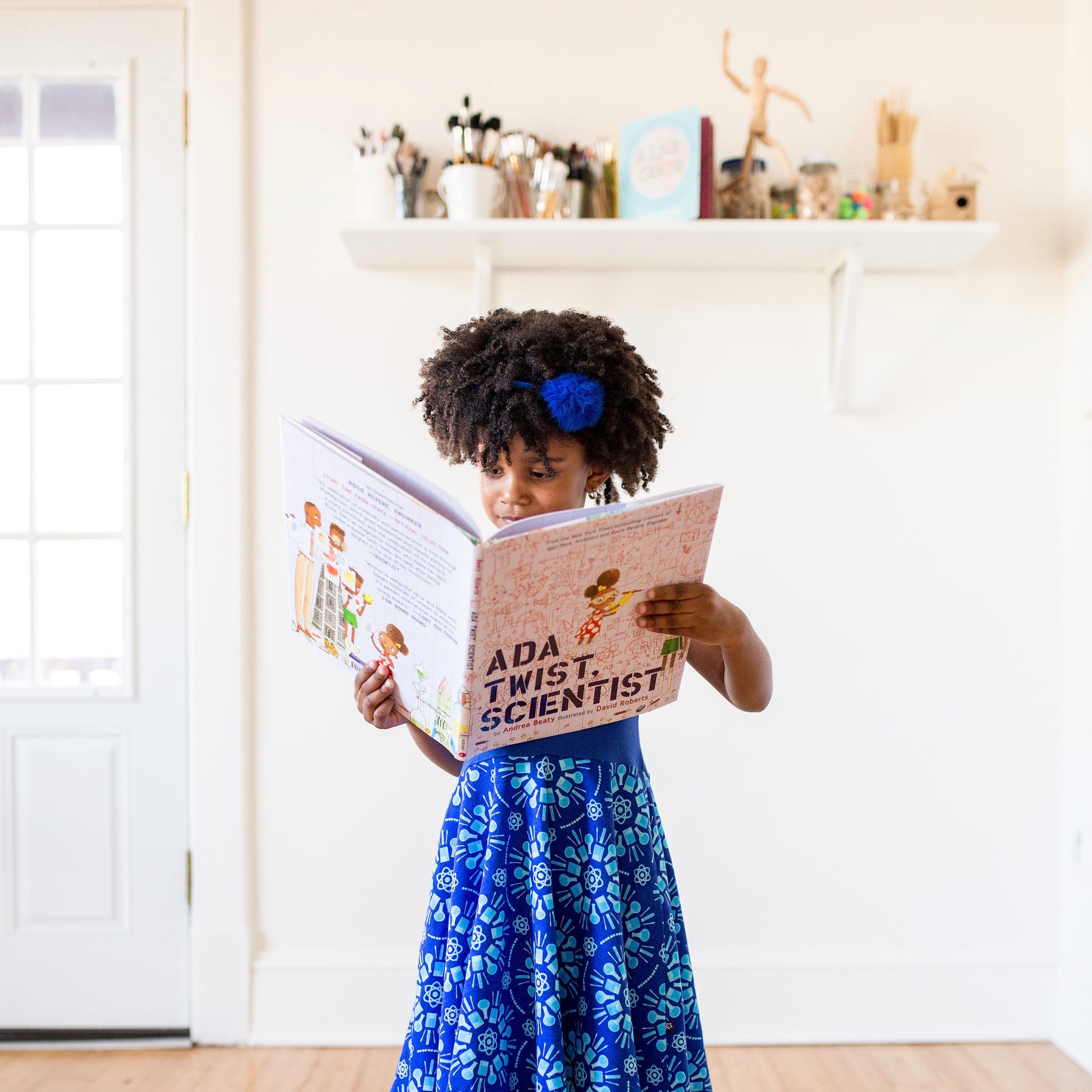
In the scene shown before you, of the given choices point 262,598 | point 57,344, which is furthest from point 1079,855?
point 57,344

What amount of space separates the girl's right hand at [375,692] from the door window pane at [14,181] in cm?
140

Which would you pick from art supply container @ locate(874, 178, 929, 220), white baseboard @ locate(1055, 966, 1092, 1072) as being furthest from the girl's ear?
white baseboard @ locate(1055, 966, 1092, 1072)

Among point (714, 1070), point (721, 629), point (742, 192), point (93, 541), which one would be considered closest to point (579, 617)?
point (721, 629)

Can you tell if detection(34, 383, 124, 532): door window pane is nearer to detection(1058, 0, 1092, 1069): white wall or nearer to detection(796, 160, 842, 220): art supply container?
detection(796, 160, 842, 220): art supply container

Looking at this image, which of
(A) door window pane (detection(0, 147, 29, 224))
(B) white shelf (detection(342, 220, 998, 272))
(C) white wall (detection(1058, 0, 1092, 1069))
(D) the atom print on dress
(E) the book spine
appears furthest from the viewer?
(A) door window pane (detection(0, 147, 29, 224))

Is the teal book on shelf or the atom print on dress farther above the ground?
the teal book on shelf

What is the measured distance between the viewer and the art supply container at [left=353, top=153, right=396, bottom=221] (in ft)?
5.41

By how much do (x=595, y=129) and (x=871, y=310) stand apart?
617 millimetres

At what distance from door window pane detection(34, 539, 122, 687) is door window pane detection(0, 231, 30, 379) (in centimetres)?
36

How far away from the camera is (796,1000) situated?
1.75m

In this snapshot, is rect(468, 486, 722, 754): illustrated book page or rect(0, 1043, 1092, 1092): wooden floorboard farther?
rect(0, 1043, 1092, 1092): wooden floorboard

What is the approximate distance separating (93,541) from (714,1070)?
1498 millimetres

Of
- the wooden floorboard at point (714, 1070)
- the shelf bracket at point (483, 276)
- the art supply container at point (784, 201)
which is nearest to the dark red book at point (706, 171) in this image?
the art supply container at point (784, 201)

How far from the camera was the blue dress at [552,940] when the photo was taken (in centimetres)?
88
